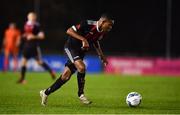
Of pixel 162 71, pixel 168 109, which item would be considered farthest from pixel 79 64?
pixel 162 71

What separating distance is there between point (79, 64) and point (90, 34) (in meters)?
0.70

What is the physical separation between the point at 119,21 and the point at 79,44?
20.7 meters

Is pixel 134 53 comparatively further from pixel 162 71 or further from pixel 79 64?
pixel 79 64

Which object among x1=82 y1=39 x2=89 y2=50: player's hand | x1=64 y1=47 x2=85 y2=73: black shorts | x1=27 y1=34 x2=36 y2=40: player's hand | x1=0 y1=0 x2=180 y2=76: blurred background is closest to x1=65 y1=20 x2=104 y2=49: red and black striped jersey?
x1=64 y1=47 x2=85 y2=73: black shorts

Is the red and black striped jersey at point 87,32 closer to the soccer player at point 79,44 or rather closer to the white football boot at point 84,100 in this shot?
the soccer player at point 79,44

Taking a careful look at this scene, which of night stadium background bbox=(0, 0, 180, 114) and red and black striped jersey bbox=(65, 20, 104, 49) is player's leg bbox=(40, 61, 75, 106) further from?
night stadium background bbox=(0, 0, 180, 114)

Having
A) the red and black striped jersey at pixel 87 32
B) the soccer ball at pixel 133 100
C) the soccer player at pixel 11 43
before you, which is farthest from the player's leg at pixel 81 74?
the soccer player at pixel 11 43

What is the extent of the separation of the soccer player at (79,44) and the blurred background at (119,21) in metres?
20.1

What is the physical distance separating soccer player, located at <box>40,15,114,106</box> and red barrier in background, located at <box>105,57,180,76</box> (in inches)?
754

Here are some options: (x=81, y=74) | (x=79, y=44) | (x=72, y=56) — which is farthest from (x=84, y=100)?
(x=79, y=44)

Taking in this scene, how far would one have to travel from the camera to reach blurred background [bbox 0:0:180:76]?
3444cm

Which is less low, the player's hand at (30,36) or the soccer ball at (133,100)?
the player's hand at (30,36)

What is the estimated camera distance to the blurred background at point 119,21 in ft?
113

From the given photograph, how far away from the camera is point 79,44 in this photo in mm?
14164
